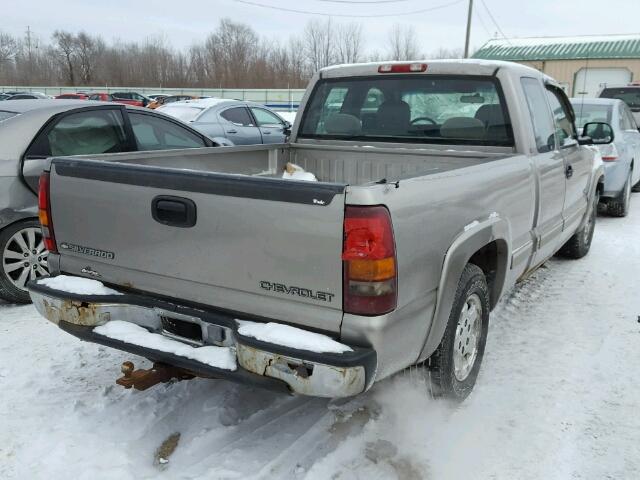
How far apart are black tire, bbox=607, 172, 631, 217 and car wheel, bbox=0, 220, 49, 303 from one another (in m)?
7.69

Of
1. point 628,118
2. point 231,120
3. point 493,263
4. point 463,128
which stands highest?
point 463,128

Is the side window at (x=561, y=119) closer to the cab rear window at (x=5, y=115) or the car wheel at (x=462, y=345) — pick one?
the car wheel at (x=462, y=345)

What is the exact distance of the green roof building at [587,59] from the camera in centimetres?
3691

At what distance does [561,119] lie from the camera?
5.14 meters

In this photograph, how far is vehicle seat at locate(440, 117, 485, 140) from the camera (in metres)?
4.24

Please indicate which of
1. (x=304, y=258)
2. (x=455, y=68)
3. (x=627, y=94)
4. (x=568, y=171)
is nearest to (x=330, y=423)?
(x=304, y=258)

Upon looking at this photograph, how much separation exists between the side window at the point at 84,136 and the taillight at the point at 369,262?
3489 mm

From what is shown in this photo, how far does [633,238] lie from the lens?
7.54m

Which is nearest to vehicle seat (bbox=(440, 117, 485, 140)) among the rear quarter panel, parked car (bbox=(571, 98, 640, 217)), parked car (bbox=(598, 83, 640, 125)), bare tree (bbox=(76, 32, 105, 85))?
the rear quarter panel

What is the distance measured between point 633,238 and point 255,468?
652 centimetres

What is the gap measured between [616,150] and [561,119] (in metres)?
3.78

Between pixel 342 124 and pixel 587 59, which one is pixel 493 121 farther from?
pixel 587 59

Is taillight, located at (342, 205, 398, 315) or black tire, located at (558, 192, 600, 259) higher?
taillight, located at (342, 205, 398, 315)

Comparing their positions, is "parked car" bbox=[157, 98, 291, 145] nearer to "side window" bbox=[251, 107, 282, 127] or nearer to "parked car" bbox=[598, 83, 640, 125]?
"side window" bbox=[251, 107, 282, 127]
